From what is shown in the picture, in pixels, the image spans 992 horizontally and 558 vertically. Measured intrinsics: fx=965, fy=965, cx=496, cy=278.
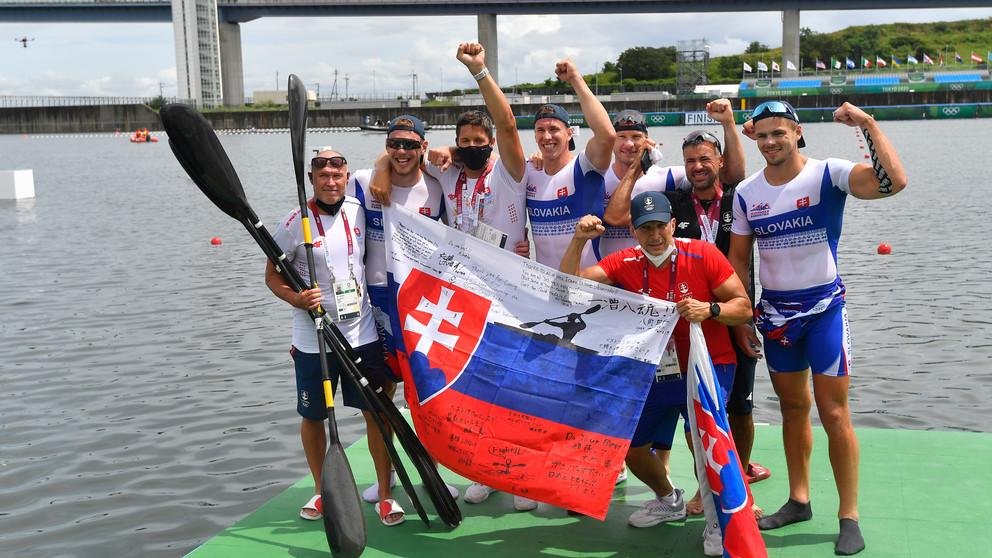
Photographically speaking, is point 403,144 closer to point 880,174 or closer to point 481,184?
point 481,184

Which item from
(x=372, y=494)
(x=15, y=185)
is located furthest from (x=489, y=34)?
(x=372, y=494)

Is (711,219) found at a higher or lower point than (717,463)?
higher

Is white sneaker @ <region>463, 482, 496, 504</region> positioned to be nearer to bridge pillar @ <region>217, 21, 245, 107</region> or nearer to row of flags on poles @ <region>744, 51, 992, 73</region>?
row of flags on poles @ <region>744, 51, 992, 73</region>

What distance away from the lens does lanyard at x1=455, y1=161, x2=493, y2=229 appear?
229 inches

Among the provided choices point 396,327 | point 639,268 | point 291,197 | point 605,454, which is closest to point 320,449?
point 396,327

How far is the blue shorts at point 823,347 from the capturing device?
4941mm

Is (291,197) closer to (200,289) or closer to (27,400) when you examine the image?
(200,289)

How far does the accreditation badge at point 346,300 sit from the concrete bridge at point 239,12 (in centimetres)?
10421

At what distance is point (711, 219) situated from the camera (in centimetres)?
554

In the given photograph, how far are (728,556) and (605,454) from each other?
0.78 meters

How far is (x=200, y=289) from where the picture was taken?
1675 centimetres

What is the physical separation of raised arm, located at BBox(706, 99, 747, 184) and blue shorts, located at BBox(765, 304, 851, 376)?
102cm

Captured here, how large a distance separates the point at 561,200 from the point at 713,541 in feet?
6.83

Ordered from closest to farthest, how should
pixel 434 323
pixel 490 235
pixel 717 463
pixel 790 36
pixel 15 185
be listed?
1. pixel 717 463
2. pixel 434 323
3. pixel 490 235
4. pixel 15 185
5. pixel 790 36
